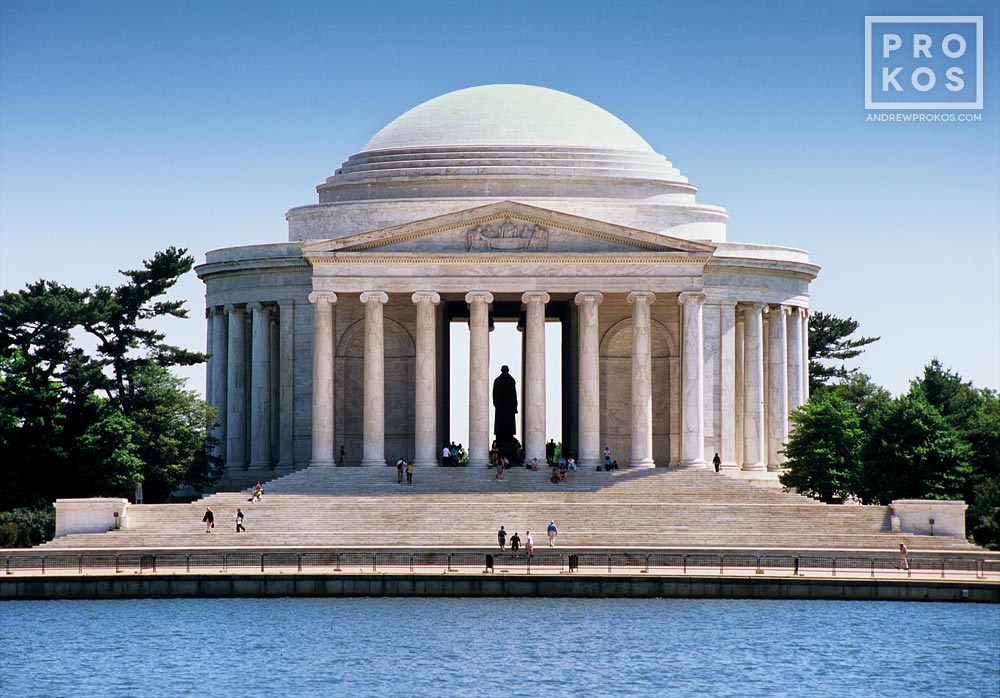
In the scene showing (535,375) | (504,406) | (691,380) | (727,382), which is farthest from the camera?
(504,406)

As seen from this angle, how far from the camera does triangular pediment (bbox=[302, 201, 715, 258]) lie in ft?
423

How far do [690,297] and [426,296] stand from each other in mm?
15179

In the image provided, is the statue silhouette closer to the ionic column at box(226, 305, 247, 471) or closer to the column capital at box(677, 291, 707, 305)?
the ionic column at box(226, 305, 247, 471)

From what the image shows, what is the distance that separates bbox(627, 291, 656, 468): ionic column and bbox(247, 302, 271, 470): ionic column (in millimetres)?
24570

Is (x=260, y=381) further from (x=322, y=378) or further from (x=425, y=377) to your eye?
(x=425, y=377)

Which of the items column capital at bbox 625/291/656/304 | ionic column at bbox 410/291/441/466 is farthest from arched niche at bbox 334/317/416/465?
column capital at bbox 625/291/656/304

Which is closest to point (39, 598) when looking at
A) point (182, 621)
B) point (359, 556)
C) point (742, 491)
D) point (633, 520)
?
point (182, 621)

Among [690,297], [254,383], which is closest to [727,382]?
[690,297]

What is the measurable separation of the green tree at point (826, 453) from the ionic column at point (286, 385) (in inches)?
1194

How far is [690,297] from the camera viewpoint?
129625 millimetres

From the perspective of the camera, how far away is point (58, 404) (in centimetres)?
12706

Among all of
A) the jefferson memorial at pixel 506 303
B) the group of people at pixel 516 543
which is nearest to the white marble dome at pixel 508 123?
the jefferson memorial at pixel 506 303

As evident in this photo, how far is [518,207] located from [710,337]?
53.7 feet

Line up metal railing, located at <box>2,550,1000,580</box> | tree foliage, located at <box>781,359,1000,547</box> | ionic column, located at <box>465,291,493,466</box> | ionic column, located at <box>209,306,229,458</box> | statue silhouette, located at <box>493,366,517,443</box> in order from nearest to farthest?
metal railing, located at <box>2,550,1000,580</box> → tree foliage, located at <box>781,359,1000,547</box> → ionic column, located at <box>465,291,493,466</box> → statue silhouette, located at <box>493,366,517,443</box> → ionic column, located at <box>209,306,229,458</box>
